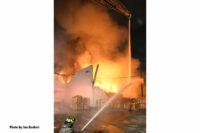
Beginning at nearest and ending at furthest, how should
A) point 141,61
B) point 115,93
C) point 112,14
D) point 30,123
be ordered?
1. point 30,123
2. point 112,14
3. point 141,61
4. point 115,93

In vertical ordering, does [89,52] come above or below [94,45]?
below

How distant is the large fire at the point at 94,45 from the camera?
4316mm

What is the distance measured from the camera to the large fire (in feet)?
14.2

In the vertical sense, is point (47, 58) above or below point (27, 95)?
above

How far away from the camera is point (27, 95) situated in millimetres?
3217

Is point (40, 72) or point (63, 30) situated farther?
point (63, 30)

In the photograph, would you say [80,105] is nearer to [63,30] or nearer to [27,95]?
[27,95]

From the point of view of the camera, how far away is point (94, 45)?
5172mm

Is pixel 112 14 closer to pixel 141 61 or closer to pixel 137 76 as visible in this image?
pixel 141 61

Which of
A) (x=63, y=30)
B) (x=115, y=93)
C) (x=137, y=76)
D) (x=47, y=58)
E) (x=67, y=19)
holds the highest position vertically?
(x=67, y=19)
